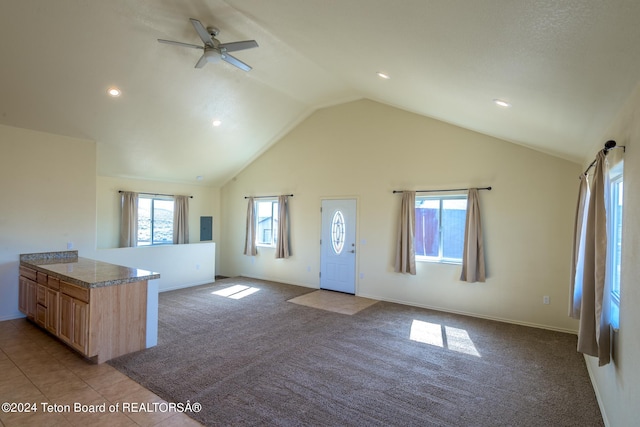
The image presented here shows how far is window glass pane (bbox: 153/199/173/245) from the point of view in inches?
294

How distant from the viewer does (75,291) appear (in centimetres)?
344

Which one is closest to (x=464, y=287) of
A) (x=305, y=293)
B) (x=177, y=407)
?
(x=305, y=293)

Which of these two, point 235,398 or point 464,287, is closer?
point 235,398

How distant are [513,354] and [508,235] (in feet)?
6.15

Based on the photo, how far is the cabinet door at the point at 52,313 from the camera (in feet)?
12.3

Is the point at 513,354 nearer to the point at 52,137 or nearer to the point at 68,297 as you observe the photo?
the point at 68,297

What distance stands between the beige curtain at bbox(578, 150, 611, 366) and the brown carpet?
27.0 inches

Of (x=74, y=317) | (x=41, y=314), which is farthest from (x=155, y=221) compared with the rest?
(x=74, y=317)

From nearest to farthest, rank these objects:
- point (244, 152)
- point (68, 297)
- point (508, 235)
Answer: point (68, 297) → point (508, 235) → point (244, 152)

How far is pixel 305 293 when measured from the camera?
659cm

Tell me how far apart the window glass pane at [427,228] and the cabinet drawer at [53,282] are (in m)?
5.24

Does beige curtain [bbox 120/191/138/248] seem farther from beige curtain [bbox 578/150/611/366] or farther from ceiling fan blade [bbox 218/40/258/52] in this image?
beige curtain [bbox 578/150/611/366]

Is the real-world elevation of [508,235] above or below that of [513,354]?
above

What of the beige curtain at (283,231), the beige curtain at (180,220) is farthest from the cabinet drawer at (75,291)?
the beige curtain at (283,231)
